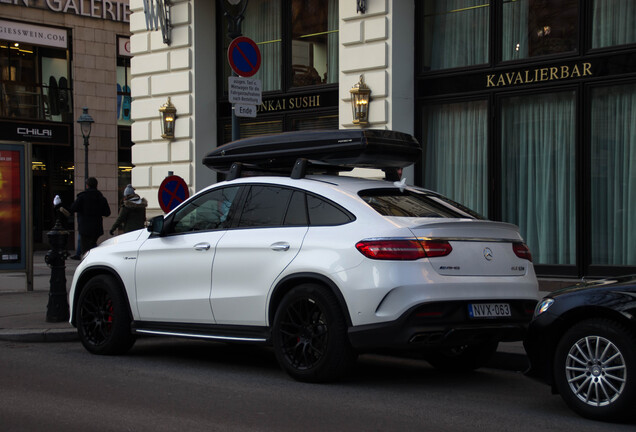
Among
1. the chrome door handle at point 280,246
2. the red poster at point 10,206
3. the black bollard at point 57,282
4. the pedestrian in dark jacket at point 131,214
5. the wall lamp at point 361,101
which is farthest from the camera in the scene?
the pedestrian in dark jacket at point 131,214

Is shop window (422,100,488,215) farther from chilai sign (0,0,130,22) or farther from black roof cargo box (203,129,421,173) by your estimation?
chilai sign (0,0,130,22)

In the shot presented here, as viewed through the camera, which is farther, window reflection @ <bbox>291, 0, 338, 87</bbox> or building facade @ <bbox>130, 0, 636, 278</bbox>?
window reflection @ <bbox>291, 0, 338, 87</bbox>

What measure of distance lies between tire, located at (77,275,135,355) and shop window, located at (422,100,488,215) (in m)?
7.19

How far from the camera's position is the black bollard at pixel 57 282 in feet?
35.7

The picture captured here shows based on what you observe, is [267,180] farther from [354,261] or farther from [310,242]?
[354,261]

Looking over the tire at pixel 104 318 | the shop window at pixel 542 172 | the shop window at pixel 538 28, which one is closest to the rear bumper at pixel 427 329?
→ the tire at pixel 104 318

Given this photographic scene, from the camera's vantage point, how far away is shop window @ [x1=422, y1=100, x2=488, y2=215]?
14461mm

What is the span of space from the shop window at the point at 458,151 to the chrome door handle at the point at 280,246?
24.7ft

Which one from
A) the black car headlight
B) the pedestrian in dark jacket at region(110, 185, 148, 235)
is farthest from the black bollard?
the black car headlight

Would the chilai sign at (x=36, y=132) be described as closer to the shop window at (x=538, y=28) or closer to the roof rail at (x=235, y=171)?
the shop window at (x=538, y=28)

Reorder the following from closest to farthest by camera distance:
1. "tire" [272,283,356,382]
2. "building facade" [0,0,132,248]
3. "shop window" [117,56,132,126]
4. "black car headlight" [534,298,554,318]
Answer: "black car headlight" [534,298,554,318]
"tire" [272,283,356,382]
"building facade" [0,0,132,248]
"shop window" [117,56,132,126]

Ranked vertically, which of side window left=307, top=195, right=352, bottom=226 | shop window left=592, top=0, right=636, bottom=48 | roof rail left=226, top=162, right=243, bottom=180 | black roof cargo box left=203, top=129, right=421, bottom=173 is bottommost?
side window left=307, top=195, right=352, bottom=226

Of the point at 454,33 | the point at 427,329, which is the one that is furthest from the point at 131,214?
the point at 427,329

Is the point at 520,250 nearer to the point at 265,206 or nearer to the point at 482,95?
the point at 265,206
